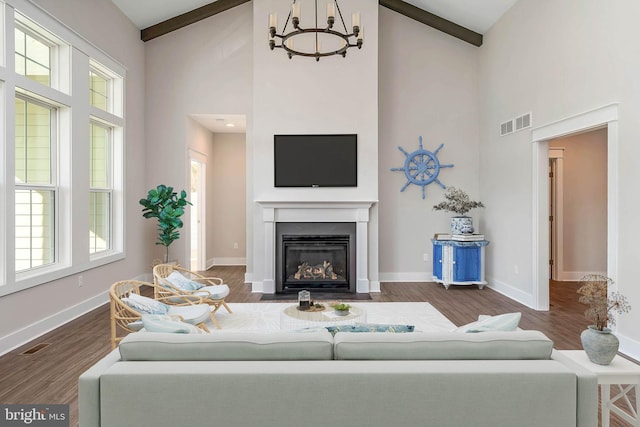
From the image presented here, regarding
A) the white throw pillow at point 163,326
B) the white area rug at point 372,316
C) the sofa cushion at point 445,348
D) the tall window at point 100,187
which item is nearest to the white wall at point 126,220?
the tall window at point 100,187

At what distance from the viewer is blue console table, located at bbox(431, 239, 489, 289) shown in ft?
20.6

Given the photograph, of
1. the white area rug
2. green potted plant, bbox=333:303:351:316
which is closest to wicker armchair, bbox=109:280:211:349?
the white area rug

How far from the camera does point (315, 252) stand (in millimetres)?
6324

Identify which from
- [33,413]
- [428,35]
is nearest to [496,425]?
[33,413]

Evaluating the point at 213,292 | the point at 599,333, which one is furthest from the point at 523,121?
the point at 213,292

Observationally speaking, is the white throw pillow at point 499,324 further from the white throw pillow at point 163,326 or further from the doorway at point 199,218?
the doorway at point 199,218

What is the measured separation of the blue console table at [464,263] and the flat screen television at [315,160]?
1.79 meters

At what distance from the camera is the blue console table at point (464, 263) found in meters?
6.28

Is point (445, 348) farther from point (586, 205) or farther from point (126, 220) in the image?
point (586, 205)

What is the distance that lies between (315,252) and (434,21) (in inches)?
166

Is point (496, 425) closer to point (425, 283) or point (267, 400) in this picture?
point (267, 400)

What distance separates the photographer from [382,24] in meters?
6.92

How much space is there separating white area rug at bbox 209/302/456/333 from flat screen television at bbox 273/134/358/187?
1902 millimetres

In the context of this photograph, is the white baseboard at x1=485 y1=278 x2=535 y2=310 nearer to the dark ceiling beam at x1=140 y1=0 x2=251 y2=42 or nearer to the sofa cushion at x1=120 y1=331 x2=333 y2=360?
the sofa cushion at x1=120 y1=331 x2=333 y2=360
